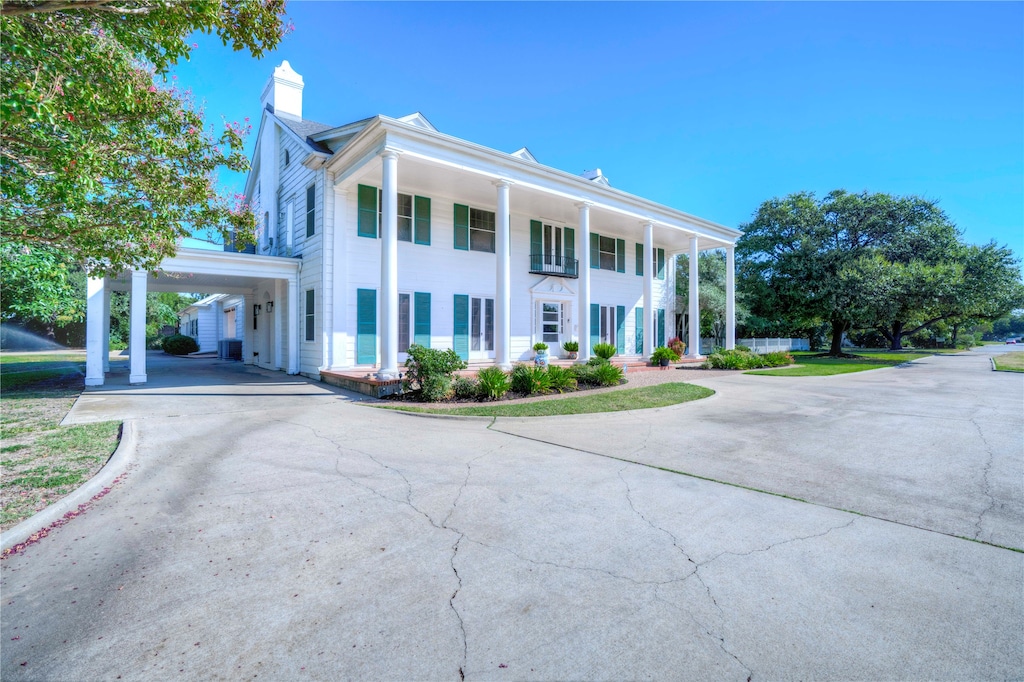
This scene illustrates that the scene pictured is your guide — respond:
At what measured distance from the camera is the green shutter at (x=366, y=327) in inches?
551

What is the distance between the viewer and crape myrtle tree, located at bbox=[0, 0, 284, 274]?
3.95m

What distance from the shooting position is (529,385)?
11.0m

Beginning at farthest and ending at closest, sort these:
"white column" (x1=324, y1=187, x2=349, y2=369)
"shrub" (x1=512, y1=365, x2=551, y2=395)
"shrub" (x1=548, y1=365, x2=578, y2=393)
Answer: "white column" (x1=324, y1=187, x2=349, y2=369), "shrub" (x1=548, y1=365, x2=578, y2=393), "shrub" (x1=512, y1=365, x2=551, y2=395)

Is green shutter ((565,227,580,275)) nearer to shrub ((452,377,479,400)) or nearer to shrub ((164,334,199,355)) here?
shrub ((452,377,479,400))

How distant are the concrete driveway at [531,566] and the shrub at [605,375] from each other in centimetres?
609

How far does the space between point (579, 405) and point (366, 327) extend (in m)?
7.57

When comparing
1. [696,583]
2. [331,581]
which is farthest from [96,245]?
[696,583]

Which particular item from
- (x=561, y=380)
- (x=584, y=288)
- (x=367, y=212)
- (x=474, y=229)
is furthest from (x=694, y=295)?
(x=367, y=212)

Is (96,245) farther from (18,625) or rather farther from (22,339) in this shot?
(22,339)

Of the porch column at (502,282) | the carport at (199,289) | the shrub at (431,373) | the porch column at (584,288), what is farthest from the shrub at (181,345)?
the porch column at (584,288)

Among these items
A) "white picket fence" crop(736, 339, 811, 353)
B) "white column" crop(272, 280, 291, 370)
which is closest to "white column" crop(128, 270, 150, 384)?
"white column" crop(272, 280, 291, 370)

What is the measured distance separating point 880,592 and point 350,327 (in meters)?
13.2

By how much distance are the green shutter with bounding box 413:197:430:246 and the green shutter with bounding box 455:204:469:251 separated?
44.5 inches

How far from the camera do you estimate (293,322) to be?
15219mm
